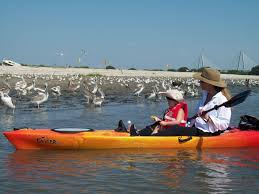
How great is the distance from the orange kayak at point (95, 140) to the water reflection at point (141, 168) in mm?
166

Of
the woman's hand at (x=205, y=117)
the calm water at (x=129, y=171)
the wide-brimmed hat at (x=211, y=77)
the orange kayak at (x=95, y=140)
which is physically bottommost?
the calm water at (x=129, y=171)

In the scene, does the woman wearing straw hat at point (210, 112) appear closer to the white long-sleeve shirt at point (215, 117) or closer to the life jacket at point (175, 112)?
the white long-sleeve shirt at point (215, 117)

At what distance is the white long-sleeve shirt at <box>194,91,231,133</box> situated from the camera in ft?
31.8

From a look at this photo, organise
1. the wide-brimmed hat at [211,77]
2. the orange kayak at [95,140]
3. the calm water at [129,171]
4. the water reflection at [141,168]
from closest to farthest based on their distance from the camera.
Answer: the calm water at [129,171]
the water reflection at [141,168]
the orange kayak at [95,140]
the wide-brimmed hat at [211,77]

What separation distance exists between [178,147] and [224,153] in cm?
84

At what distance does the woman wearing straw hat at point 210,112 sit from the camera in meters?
9.54

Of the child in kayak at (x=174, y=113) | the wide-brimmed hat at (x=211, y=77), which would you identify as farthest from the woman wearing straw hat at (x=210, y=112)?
the child in kayak at (x=174, y=113)

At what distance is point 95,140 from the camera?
941cm

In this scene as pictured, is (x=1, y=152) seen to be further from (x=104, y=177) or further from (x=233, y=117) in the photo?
(x=233, y=117)

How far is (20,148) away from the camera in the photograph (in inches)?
365

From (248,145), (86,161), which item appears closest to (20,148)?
(86,161)

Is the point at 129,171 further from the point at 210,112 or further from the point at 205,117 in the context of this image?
the point at 210,112

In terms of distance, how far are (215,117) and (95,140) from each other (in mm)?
2264

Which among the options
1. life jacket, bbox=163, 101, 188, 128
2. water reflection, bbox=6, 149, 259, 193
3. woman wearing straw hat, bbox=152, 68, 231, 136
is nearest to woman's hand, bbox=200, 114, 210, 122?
woman wearing straw hat, bbox=152, 68, 231, 136
